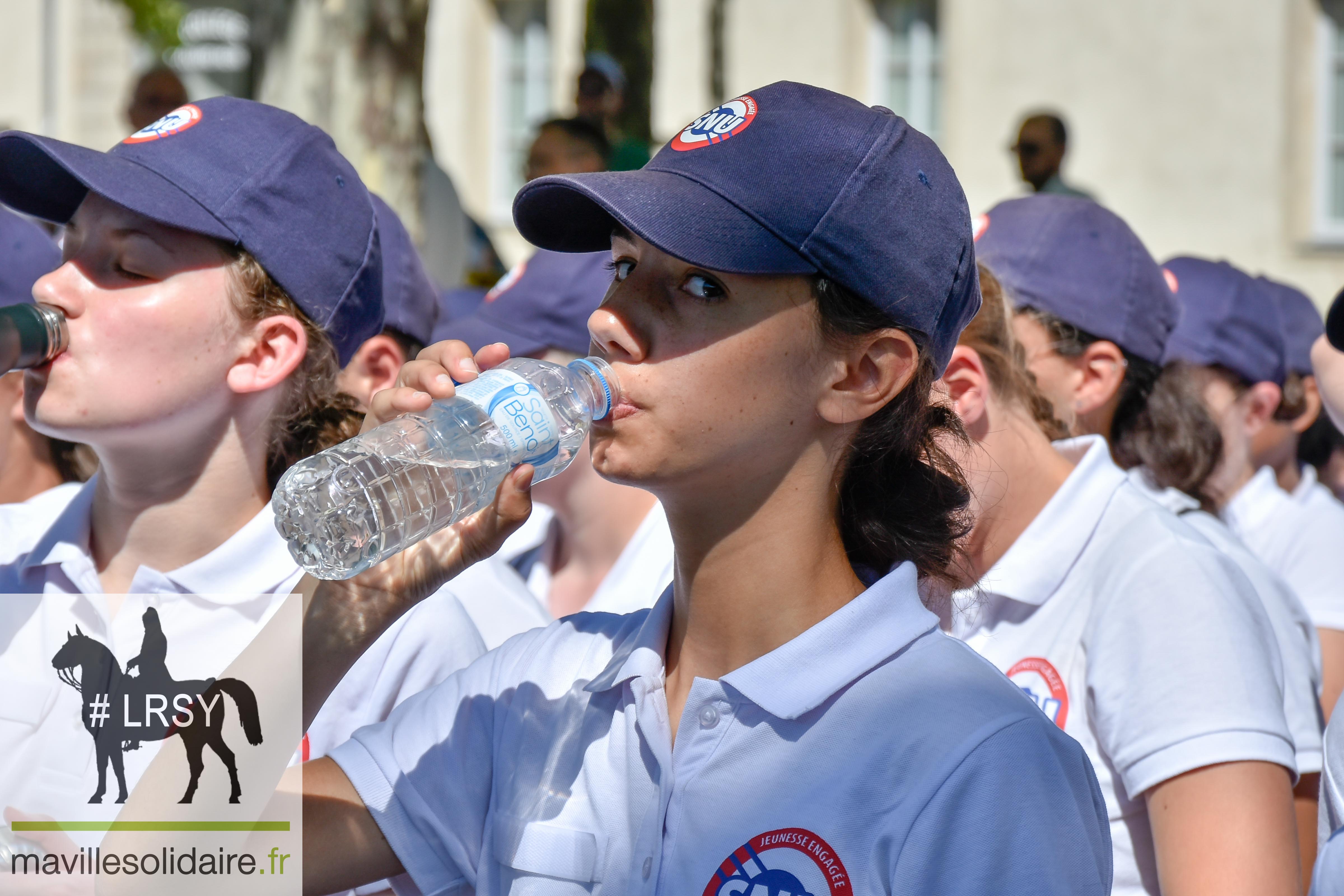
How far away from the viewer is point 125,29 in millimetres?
13719

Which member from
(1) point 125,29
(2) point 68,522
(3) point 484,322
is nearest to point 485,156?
(1) point 125,29

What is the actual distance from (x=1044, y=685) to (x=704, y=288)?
128 cm

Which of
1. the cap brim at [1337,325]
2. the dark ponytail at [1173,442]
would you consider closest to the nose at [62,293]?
the cap brim at [1337,325]

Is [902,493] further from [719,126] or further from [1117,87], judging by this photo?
[1117,87]

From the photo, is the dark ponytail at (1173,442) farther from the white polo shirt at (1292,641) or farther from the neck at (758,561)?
the neck at (758,561)

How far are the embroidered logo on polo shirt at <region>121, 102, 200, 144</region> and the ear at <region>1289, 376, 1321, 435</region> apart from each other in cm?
454

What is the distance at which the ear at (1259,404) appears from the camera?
191 inches

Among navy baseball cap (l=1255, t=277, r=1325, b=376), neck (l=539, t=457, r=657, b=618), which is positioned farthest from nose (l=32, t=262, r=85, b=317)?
navy baseball cap (l=1255, t=277, r=1325, b=376)

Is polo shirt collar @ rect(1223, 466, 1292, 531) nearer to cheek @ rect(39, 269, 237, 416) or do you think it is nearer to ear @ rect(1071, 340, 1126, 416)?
ear @ rect(1071, 340, 1126, 416)

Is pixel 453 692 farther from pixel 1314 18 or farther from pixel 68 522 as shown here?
pixel 1314 18

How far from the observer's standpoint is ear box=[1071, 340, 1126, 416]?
373 centimetres

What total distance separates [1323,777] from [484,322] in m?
2.62

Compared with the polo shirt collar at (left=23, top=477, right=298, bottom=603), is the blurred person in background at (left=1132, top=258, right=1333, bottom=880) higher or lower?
lower

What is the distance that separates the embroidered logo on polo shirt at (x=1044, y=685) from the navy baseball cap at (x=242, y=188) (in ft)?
4.87
